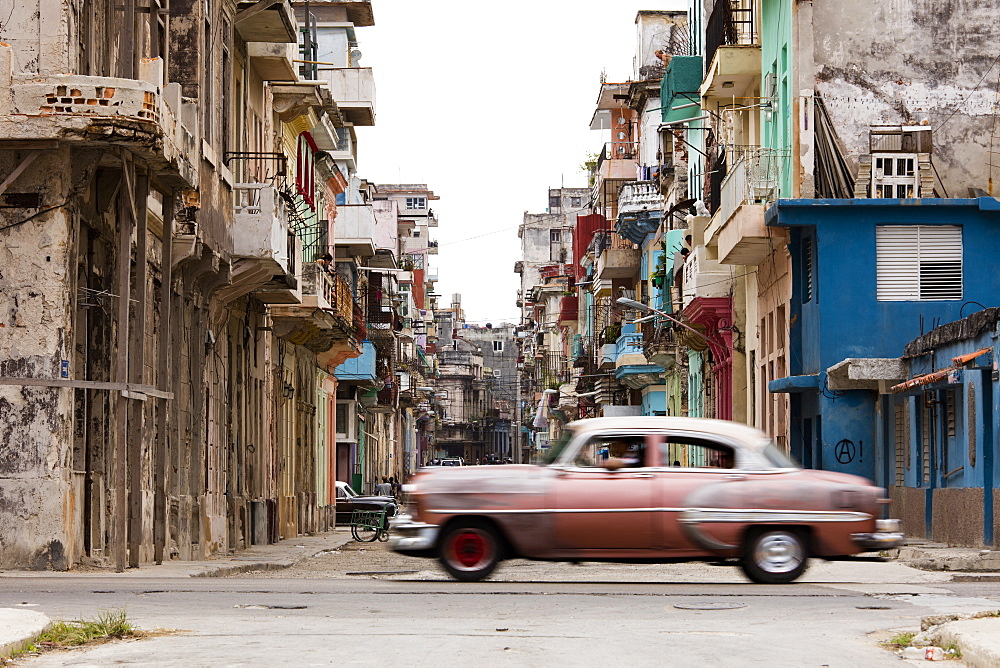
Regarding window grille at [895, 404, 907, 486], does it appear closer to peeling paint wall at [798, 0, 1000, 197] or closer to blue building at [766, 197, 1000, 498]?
blue building at [766, 197, 1000, 498]

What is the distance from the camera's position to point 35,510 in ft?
58.8

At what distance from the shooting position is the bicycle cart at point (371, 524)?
35875 mm

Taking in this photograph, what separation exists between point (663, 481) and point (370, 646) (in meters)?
6.74

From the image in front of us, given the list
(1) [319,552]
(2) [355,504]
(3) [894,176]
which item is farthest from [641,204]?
(1) [319,552]

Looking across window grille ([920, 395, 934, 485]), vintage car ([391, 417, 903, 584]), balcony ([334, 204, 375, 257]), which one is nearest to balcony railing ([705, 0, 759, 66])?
window grille ([920, 395, 934, 485])

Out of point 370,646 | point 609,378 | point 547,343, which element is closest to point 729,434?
point 370,646

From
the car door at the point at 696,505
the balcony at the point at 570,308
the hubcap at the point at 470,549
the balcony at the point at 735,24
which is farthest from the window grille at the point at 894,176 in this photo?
the balcony at the point at 570,308

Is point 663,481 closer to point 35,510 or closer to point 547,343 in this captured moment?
point 35,510

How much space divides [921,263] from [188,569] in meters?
15.7

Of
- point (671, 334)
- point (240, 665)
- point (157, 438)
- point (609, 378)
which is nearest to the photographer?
point (240, 665)

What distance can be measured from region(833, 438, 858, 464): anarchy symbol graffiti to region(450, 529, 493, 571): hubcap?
46.4 ft

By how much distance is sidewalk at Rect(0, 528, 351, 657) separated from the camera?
33.9 feet

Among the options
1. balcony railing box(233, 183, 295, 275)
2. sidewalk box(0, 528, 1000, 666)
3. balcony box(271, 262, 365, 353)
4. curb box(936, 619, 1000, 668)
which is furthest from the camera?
balcony box(271, 262, 365, 353)

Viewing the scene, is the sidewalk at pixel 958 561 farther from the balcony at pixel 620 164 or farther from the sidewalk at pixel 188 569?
the balcony at pixel 620 164
